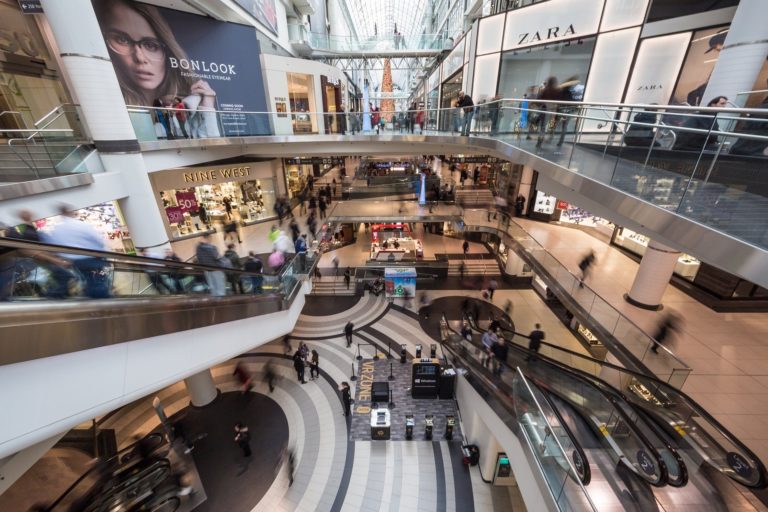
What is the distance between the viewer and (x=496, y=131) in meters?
9.43

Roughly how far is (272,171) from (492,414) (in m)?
15.1

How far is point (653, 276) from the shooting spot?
7.83 meters

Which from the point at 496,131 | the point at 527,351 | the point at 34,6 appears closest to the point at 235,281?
the point at 527,351

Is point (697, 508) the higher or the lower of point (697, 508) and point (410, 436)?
the higher

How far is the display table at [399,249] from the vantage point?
1678 cm

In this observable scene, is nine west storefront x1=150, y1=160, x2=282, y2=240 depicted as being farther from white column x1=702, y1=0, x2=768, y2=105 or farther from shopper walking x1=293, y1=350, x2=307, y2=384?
white column x1=702, y1=0, x2=768, y2=105

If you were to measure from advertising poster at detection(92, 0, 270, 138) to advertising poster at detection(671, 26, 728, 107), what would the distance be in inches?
548

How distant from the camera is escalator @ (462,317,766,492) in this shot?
3736mm

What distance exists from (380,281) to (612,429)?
11.2m

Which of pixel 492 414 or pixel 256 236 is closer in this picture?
pixel 492 414

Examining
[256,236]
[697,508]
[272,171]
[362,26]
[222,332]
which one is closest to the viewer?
[697,508]

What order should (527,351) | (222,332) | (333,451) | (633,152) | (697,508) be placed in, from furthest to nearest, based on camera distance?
1. (333,451)
2. (527,351)
3. (222,332)
4. (633,152)
5. (697,508)

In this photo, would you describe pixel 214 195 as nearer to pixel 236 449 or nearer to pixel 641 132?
pixel 236 449

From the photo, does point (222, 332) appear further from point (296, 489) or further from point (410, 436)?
point (410, 436)
